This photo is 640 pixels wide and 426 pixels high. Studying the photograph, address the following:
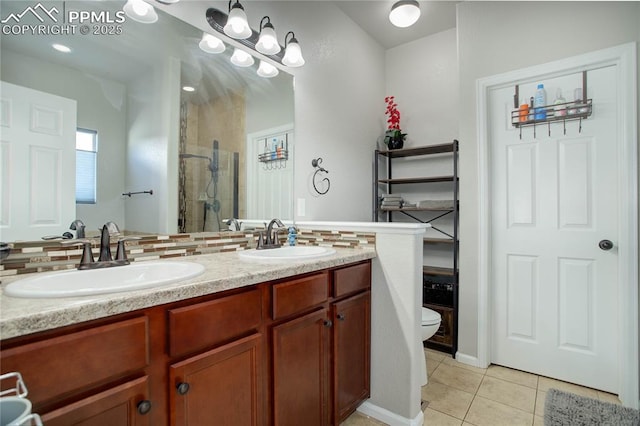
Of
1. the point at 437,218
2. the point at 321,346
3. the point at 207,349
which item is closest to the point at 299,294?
the point at 321,346

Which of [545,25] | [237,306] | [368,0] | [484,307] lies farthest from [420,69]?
[237,306]

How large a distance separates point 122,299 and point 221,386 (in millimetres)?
450

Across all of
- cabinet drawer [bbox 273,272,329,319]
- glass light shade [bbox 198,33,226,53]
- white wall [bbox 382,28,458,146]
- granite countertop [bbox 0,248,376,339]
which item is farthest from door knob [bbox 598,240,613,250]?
glass light shade [bbox 198,33,226,53]

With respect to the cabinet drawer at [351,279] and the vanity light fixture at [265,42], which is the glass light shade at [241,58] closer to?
the vanity light fixture at [265,42]

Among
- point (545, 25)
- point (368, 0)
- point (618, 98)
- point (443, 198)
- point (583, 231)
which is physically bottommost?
point (583, 231)

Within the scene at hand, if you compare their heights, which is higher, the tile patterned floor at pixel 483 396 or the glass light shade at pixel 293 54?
the glass light shade at pixel 293 54

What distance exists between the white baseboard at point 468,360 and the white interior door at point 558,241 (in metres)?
0.16

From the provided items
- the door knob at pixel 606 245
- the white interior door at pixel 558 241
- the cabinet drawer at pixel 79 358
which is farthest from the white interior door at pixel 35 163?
the door knob at pixel 606 245

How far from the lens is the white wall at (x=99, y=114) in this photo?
1119mm

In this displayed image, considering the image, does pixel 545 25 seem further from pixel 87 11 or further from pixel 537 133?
pixel 87 11

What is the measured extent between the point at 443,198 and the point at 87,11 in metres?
2.73

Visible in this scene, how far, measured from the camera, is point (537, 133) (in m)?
2.15

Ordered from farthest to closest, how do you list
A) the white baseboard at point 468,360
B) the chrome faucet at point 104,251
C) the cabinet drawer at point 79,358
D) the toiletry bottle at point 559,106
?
the white baseboard at point 468,360
the toiletry bottle at point 559,106
the chrome faucet at point 104,251
the cabinet drawer at point 79,358

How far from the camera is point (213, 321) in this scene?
963mm
